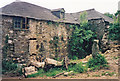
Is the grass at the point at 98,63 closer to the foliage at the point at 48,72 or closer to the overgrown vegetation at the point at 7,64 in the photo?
the foliage at the point at 48,72

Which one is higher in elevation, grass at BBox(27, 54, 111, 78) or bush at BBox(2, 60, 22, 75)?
grass at BBox(27, 54, 111, 78)

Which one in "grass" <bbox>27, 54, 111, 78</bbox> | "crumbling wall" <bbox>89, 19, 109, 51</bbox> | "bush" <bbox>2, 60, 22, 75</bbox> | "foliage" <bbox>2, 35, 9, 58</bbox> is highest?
"crumbling wall" <bbox>89, 19, 109, 51</bbox>

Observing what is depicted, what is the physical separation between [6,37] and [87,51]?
9.89 metres

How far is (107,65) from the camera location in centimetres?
853

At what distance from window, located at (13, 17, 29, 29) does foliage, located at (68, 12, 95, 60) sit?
6.28 metres

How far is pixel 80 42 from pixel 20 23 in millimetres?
7520

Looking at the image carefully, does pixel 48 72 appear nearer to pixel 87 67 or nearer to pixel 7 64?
pixel 87 67

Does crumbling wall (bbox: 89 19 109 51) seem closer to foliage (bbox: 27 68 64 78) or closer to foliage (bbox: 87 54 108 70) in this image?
foliage (bbox: 87 54 108 70)

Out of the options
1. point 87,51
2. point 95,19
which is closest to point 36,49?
point 87,51

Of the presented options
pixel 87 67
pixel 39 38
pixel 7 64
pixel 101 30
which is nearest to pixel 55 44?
pixel 39 38

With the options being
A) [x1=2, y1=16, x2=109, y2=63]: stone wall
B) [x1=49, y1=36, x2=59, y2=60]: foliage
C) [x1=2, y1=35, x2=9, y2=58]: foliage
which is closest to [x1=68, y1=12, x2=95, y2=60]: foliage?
[x1=2, y1=16, x2=109, y2=63]: stone wall

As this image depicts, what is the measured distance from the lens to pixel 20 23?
38.7ft

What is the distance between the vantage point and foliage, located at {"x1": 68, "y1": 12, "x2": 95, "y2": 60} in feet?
49.5

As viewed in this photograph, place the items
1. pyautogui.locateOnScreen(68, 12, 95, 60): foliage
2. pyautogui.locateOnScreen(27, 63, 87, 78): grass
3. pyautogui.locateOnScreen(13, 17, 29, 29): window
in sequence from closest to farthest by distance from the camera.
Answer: pyautogui.locateOnScreen(27, 63, 87, 78): grass
pyautogui.locateOnScreen(13, 17, 29, 29): window
pyautogui.locateOnScreen(68, 12, 95, 60): foliage
